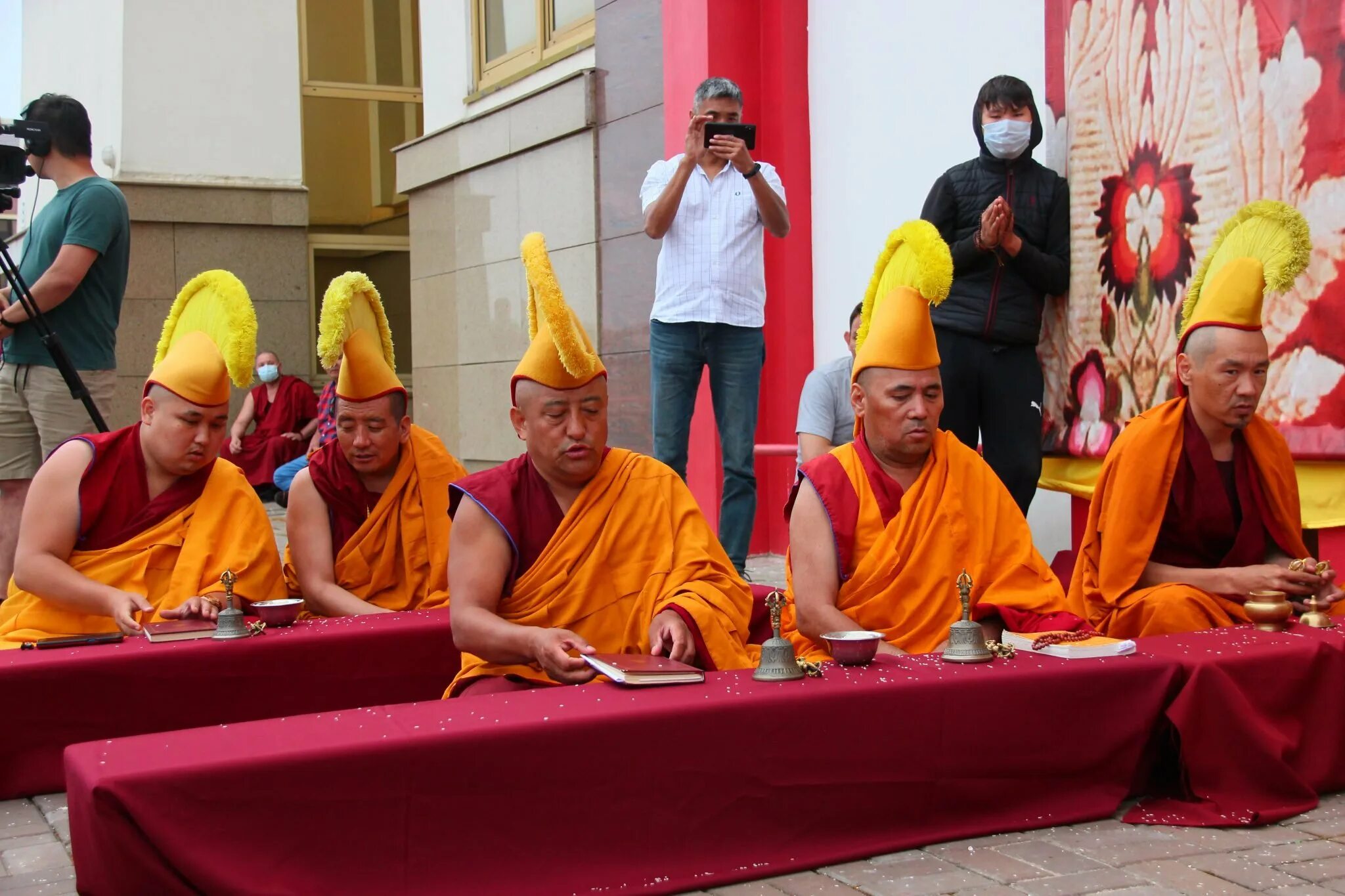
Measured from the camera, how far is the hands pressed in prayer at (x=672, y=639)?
356 cm

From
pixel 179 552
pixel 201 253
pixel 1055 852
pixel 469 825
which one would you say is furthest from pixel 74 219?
pixel 201 253

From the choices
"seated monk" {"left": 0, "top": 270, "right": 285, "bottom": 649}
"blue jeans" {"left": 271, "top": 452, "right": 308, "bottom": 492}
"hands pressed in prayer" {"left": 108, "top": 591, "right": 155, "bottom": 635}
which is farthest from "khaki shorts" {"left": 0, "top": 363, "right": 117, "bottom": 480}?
"blue jeans" {"left": 271, "top": 452, "right": 308, "bottom": 492}

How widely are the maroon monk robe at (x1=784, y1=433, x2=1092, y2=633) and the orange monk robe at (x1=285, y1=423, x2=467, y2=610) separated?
153 cm

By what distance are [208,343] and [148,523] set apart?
0.61 m

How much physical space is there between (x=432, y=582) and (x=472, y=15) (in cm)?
665

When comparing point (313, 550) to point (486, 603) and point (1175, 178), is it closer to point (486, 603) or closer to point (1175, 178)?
point (486, 603)

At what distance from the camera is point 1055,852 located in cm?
312

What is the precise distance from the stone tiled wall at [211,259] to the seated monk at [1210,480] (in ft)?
38.8

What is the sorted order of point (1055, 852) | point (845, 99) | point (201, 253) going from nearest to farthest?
point (1055, 852) < point (845, 99) < point (201, 253)

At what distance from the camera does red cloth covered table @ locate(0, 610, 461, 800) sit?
3.75 meters

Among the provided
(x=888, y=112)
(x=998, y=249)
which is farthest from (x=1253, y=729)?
(x=888, y=112)

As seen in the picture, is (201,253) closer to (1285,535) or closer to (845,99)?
(845,99)

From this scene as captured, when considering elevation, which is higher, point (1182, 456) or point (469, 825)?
point (1182, 456)

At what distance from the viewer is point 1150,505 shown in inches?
165
